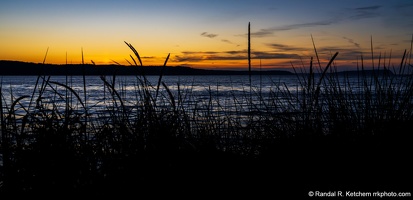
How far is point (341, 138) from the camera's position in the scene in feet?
10.3

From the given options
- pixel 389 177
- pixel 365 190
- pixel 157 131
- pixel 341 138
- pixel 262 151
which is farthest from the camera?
pixel 262 151

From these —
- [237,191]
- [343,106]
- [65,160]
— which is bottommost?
[237,191]

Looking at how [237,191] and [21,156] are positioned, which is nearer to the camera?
[237,191]

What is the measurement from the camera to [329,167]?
2.66 m

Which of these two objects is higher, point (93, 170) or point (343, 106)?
point (343, 106)

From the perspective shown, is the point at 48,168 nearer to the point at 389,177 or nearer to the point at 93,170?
the point at 93,170

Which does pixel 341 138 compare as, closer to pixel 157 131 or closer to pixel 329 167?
pixel 329 167

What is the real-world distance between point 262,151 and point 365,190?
1410 mm

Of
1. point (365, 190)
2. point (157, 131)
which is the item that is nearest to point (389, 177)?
point (365, 190)

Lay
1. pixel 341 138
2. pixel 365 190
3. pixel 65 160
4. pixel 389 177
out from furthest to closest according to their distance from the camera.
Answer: pixel 341 138
pixel 65 160
pixel 389 177
pixel 365 190

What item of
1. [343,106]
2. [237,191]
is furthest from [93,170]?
[343,106]

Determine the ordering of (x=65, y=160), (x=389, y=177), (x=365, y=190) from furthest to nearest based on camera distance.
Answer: (x=65, y=160) → (x=389, y=177) → (x=365, y=190)

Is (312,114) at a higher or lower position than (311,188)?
higher

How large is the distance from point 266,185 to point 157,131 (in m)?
0.99
